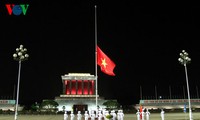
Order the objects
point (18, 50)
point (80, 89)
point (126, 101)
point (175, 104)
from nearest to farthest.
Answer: point (18, 50) → point (175, 104) → point (80, 89) → point (126, 101)

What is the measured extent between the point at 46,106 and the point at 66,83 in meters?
20.7

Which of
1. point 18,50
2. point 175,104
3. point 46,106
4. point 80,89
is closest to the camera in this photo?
point 18,50

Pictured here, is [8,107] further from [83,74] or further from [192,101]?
[192,101]

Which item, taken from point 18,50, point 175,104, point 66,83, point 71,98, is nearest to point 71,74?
point 66,83

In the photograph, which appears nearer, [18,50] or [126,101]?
[18,50]

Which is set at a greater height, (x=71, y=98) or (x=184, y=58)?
(x=184, y=58)

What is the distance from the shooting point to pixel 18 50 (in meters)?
24.6

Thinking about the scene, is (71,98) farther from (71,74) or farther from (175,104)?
(175,104)

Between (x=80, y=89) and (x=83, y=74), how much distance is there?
6204 mm

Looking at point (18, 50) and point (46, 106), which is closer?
point (18, 50)

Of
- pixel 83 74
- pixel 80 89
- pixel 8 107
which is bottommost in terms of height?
pixel 8 107

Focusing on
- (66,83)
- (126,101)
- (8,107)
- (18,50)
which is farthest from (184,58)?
(126,101)

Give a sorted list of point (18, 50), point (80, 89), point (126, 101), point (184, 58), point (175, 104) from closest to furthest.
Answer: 1. point (18, 50)
2. point (184, 58)
3. point (175, 104)
4. point (80, 89)
5. point (126, 101)

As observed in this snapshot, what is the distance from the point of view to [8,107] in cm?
6700
